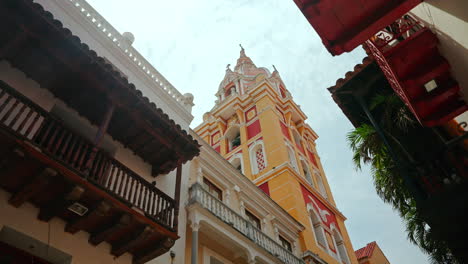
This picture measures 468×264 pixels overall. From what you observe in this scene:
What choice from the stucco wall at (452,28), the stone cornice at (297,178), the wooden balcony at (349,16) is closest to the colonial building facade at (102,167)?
the stone cornice at (297,178)

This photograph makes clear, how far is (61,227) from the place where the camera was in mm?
7500

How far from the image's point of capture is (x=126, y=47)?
13133 mm

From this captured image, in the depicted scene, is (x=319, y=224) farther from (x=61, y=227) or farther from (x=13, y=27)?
(x=13, y=27)

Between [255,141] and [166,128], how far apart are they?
16.3m

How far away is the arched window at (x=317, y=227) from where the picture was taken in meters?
19.4

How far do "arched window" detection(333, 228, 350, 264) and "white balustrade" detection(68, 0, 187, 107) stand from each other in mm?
13457

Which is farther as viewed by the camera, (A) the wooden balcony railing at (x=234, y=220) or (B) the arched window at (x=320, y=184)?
(B) the arched window at (x=320, y=184)

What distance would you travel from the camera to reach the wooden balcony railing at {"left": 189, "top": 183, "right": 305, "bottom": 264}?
11.7 metres

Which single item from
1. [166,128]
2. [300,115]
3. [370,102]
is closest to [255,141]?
[300,115]

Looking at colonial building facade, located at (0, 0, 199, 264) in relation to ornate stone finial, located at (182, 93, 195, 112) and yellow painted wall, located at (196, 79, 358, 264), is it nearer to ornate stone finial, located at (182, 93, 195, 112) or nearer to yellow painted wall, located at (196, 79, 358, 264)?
ornate stone finial, located at (182, 93, 195, 112)

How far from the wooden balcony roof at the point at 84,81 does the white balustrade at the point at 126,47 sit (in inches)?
159

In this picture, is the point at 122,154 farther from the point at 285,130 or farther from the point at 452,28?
the point at 285,130

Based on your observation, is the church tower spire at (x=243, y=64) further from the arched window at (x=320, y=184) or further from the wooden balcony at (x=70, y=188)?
the wooden balcony at (x=70, y=188)

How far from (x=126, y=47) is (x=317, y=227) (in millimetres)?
14407
